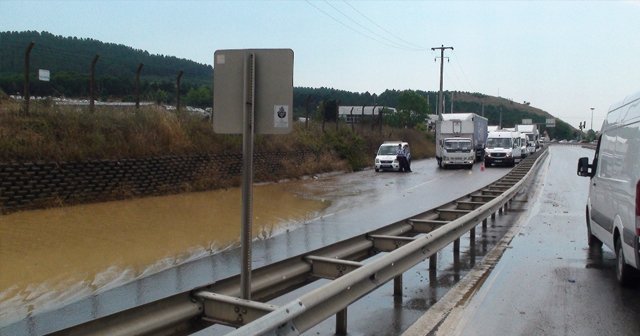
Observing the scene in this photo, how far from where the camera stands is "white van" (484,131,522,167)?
1708 inches

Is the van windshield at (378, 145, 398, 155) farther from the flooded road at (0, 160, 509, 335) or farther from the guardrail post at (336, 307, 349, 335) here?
the guardrail post at (336, 307, 349, 335)

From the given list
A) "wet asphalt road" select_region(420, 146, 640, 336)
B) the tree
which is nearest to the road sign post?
"wet asphalt road" select_region(420, 146, 640, 336)

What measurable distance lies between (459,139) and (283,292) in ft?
123

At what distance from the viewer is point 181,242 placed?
37.9 ft

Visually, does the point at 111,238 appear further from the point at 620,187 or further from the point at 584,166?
the point at 620,187

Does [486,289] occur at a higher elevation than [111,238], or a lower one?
higher

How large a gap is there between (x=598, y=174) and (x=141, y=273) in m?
6.93

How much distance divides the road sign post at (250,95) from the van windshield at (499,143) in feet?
136

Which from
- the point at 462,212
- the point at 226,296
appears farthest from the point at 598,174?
the point at 226,296

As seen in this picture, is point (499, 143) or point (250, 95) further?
point (499, 143)

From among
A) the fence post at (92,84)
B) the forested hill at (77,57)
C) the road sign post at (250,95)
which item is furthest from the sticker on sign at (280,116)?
the fence post at (92,84)

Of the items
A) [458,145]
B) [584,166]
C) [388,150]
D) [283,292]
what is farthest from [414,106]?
[283,292]

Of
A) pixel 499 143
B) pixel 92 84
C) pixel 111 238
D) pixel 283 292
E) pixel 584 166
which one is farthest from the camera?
pixel 499 143

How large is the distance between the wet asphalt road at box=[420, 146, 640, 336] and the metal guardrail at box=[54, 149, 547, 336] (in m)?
0.87
